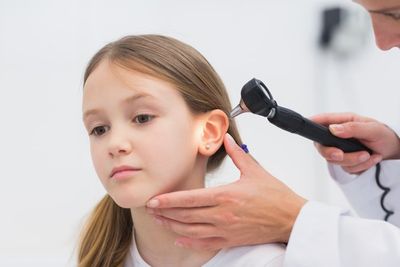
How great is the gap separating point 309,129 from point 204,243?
0.90 ft

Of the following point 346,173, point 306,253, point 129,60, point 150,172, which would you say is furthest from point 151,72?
point 346,173

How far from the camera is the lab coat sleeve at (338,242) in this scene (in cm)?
81

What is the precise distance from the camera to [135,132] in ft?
2.78

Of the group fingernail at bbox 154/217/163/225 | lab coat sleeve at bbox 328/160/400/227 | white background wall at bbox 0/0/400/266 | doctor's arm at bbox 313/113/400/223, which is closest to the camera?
fingernail at bbox 154/217/163/225

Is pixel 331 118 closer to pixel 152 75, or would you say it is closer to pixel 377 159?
pixel 377 159

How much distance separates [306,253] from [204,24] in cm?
93

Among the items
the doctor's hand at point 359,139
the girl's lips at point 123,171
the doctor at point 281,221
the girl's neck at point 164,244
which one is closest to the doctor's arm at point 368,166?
the doctor's hand at point 359,139

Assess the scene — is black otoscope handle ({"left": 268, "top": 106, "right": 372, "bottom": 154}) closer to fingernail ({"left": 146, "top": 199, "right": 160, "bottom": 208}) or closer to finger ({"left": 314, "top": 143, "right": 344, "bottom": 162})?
finger ({"left": 314, "top": 143, "right": 344, "bottom": 162})

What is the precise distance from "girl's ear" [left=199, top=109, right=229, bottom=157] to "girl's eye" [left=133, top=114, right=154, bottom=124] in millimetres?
121

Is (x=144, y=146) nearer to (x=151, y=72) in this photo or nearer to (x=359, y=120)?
(x=151, y=72)

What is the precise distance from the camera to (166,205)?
827 millimetres

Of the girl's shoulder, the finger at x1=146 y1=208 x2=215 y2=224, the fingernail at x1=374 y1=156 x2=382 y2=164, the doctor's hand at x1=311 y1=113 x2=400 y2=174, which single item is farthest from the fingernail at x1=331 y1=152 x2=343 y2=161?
the finger at x1=146 y1=208 x2=215 y2=224

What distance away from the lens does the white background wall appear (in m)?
1.49

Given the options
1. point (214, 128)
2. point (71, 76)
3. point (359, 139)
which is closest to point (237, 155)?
point (214, 128)
